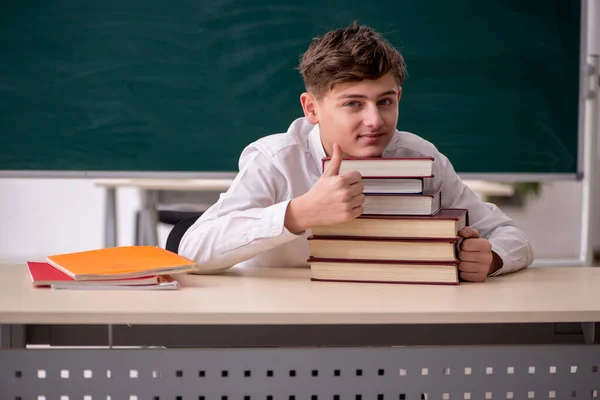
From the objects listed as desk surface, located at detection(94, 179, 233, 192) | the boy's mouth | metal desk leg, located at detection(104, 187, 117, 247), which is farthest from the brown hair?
metal desk leg, located at detection(104, 187, 117, 247)

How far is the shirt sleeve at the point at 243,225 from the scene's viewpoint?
1.42m

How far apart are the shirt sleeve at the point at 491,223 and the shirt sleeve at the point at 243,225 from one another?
1.39ft

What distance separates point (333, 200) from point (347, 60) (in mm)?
364

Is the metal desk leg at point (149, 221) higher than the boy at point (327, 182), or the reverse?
the boy at point (327, 182)

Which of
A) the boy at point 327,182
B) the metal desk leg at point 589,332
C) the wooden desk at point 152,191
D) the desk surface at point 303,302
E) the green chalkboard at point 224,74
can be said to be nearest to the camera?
the desk surface at point 303,302

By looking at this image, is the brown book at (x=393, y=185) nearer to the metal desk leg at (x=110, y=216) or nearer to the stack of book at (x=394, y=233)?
the stack of book at (x=394, y=233)

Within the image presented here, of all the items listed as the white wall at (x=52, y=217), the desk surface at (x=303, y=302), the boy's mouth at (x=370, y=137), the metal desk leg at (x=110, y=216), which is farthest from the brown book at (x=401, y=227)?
the white wall at (x=52, y=217)

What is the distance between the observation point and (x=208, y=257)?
4.83ft

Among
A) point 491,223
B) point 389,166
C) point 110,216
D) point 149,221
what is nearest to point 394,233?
point 389,166

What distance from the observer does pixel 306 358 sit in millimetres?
1168

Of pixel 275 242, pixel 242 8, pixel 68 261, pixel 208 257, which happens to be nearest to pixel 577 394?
pixel 275 242

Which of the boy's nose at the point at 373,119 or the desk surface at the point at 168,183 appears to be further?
the desk surface at the point at 168,183

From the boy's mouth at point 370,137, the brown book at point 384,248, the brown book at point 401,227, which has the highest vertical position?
the boy's mouth at point 370,137

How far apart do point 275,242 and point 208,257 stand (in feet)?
0.49
